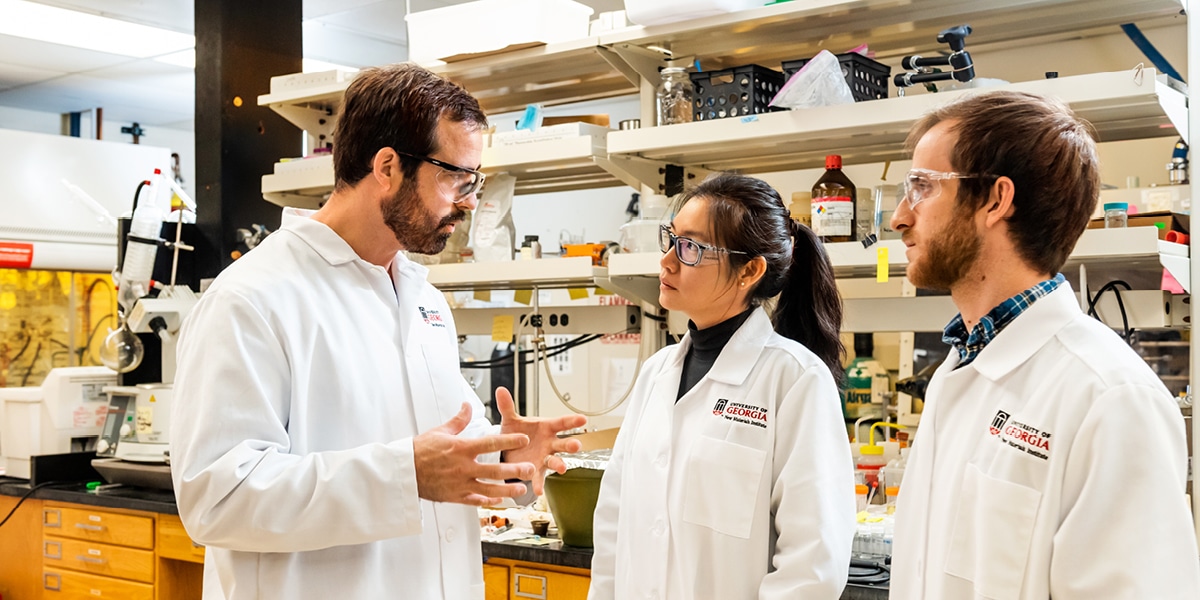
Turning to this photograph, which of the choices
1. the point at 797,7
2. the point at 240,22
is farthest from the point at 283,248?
the point at 240,22

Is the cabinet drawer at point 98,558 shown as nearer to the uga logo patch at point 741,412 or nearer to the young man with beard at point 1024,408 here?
the uga logo patch at point 741,412

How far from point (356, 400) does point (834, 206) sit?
148 centimetres

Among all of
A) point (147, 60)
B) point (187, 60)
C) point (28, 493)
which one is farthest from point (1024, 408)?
point (147, 60)

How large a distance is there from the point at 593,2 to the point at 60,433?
3.13 m

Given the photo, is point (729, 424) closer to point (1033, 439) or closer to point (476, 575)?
point (476, 575)

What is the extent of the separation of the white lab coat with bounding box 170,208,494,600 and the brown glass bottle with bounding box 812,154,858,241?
122cm

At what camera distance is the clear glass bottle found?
3.02m

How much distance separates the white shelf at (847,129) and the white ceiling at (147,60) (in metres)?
2.16

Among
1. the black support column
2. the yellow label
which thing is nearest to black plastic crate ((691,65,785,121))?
the yellow label

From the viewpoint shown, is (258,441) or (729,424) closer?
(258,441)

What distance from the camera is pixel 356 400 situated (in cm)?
160

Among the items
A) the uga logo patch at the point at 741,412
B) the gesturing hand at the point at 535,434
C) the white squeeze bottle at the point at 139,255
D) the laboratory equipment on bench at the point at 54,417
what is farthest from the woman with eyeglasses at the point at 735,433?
the laboratory equipment on bench at the point at 54,417

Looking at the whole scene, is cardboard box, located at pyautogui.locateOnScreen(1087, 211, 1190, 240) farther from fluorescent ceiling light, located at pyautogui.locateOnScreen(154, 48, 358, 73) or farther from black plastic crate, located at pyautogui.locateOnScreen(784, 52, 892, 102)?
fluorescent ceiling light, located at pyautogui.locateOnScreen(154, 48, 358, 73)

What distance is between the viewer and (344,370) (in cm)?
159
